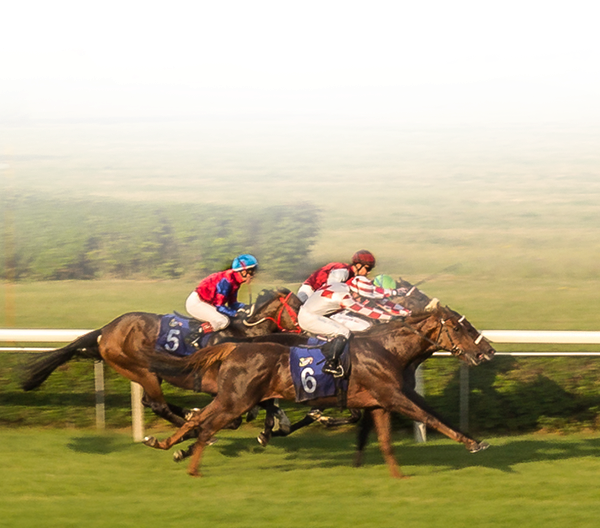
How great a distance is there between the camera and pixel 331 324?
17.1 ft

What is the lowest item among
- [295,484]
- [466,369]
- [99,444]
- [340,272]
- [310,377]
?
[99,444]

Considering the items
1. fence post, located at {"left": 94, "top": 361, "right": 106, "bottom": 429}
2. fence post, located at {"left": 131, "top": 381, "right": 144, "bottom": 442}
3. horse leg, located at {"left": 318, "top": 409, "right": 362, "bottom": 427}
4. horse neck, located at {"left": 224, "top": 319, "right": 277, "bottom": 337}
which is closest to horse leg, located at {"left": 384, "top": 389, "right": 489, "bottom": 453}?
horse leg, located at {"left": 318, "top": 409, "right": 362, "bottom": 427}

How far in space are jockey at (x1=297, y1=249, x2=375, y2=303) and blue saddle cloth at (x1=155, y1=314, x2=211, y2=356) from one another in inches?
31.5

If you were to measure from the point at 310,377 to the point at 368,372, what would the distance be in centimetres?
32

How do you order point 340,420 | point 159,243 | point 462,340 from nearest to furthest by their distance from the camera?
point 462,340
point 340,420
point 159,243

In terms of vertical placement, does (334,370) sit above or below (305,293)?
below

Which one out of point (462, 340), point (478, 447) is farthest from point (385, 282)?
point (478, 447)

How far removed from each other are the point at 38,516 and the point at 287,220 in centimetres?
947

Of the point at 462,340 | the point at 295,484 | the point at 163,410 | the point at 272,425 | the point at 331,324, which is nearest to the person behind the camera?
the point at 295,484

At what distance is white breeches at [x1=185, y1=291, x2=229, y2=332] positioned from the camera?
554 cm

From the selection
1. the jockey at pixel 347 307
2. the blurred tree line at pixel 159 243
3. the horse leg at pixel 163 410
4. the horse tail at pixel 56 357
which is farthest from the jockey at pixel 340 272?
the blurred tree line at pixel 159 243

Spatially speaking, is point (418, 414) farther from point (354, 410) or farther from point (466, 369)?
point (466, 369)

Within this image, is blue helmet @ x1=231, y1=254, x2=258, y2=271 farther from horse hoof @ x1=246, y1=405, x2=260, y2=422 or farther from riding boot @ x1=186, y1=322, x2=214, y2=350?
horse hoof @ x1=246, y1=405, x2=260, y2=422

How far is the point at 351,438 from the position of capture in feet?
19.2
